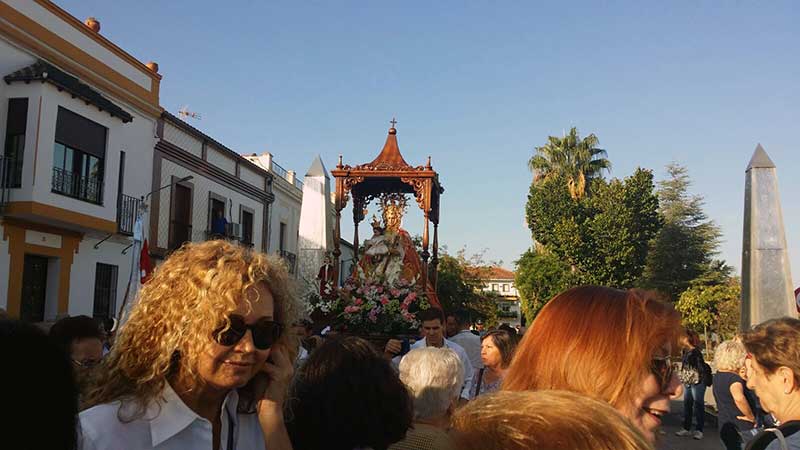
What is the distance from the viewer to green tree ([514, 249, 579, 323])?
32188 millimetres

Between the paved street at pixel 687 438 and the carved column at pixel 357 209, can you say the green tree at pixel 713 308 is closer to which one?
the paved street at pixel 687 438

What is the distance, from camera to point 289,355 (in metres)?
2.28

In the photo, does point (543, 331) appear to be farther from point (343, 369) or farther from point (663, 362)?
point (343, 369)

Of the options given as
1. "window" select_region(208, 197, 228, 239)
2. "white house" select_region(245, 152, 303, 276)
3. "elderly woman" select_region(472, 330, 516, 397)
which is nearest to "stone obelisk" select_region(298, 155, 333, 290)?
"elderly woman" select_region(472, 330, 516, 397)

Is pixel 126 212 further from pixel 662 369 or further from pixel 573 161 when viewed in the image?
pixel 573 161

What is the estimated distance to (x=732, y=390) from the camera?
5.49m

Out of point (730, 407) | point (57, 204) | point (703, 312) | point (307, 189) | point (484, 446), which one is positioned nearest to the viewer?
point (484, 446)

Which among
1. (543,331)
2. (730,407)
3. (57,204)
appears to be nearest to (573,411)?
(543,331)

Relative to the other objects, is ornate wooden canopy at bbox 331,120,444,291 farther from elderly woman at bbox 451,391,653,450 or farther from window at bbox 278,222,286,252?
window at bbox 278,222,286,252

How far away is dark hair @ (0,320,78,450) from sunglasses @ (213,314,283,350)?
0.75m

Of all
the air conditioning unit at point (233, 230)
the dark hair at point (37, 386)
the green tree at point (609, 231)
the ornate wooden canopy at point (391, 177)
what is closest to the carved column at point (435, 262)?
the ornate wooden canopy at point (391, 177)

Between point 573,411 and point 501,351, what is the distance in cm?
410

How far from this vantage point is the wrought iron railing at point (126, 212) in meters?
17.1

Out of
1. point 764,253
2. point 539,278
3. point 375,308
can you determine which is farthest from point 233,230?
point 764,253
